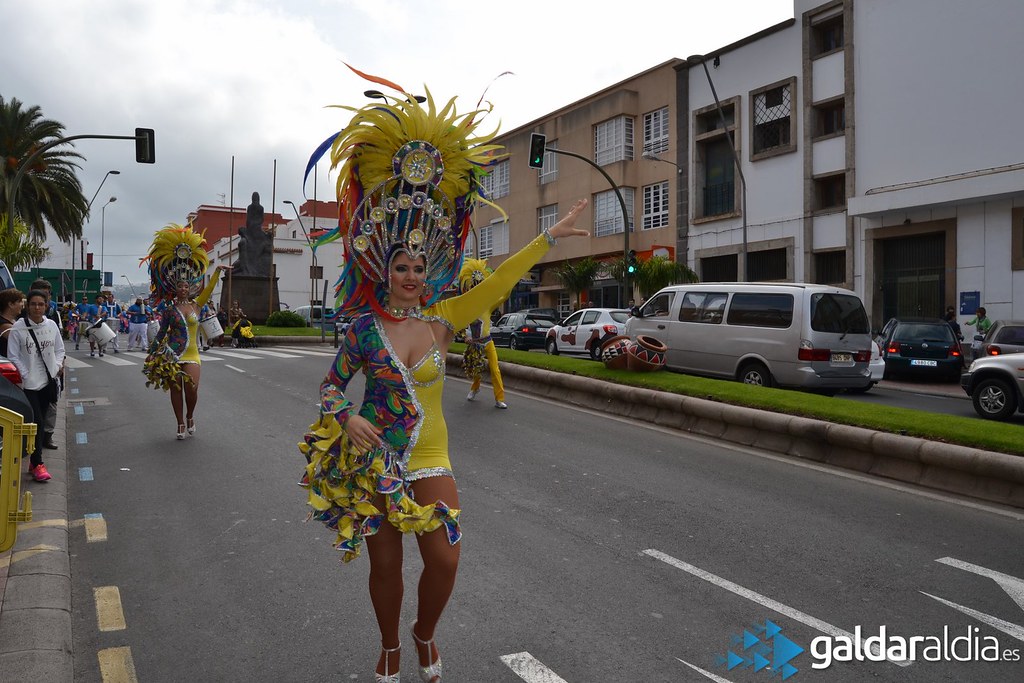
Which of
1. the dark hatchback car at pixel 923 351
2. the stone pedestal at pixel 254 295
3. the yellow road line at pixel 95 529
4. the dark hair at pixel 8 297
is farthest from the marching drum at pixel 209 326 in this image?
the stone pedestal at pixel 254 295

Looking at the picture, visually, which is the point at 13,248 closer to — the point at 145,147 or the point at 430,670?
the point at 145,147

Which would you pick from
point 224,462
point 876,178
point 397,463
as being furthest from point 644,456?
point 876,178

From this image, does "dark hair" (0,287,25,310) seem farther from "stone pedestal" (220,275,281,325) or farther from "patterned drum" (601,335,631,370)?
"stone pedestal" (220,275,281,325)

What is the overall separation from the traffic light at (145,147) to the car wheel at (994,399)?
20.8m

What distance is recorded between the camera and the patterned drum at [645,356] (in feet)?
44.4

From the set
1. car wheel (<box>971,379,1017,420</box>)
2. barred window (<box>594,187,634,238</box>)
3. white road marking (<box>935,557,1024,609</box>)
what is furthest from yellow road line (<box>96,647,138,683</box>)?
barred window (<box>594,187,634,238</box>)

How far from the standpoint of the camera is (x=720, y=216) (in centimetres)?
3181

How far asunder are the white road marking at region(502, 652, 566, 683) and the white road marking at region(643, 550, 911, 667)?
1529 millimetres

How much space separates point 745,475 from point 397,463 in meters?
5.43

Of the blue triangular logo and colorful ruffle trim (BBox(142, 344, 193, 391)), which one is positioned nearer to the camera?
the blue triangular logo

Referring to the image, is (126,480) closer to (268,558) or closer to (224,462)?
(224,462)

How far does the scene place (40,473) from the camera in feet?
23.5

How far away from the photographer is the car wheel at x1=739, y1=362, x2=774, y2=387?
13.3 meters

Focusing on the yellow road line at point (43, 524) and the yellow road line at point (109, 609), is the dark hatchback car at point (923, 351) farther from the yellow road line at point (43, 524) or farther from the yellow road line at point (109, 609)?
the yellow road line at point (109, 609)
